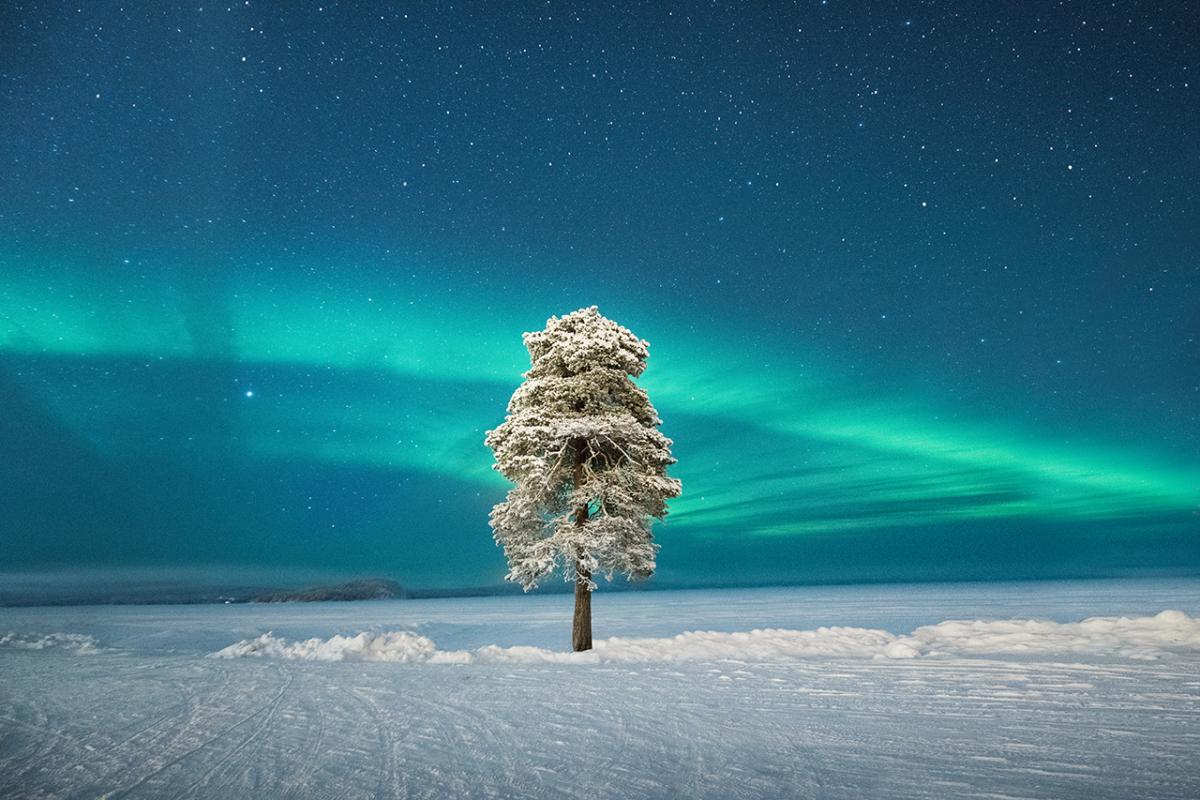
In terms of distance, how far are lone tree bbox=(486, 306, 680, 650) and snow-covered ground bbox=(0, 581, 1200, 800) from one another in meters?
2.68

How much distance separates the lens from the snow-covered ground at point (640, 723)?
22.3 feet

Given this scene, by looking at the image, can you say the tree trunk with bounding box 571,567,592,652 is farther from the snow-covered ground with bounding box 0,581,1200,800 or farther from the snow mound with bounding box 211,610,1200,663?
the snow-covered ground with bounding box 0,581,1200,800

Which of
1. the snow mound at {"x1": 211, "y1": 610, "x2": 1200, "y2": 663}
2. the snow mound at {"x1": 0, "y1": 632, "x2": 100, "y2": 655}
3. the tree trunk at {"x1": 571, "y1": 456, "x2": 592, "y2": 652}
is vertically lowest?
the snow mound at {"x1": 0, "y1": 632, "x2": 100, "y2": 655}

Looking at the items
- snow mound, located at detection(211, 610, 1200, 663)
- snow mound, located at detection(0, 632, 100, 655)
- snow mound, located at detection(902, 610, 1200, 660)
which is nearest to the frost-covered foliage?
snow mound, located at detection(211, 610, 1200, 663)

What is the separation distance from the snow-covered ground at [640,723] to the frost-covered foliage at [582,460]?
2994 mm

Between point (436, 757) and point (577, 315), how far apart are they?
579 inches

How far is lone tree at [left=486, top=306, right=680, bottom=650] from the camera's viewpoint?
62.1ft

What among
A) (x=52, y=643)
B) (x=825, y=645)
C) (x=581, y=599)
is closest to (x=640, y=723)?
(x=581, y=599)

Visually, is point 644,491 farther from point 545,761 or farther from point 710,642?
point 545,761

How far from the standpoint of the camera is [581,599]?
1912 cm

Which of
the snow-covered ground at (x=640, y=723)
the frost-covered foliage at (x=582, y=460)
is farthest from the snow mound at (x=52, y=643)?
the frost-covered foliage at (x=582, y=460)

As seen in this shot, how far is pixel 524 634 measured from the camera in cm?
2955

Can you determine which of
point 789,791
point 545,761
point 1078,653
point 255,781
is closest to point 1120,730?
point 789,791

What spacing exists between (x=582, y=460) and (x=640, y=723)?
1094cm
